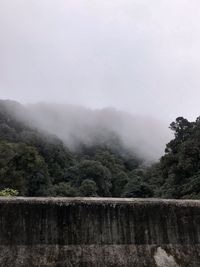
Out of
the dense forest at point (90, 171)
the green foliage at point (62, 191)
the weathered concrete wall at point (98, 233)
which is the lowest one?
the weathered concrete wall at point (98, 233)

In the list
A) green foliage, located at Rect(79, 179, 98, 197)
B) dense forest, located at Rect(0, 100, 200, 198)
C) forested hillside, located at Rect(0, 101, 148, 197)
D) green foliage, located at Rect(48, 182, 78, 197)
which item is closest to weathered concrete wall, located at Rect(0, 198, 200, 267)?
dense forest, located at Rect(0, 100, 200, 198)

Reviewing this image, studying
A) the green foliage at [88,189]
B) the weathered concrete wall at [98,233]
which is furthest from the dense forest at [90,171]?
the weathered concrete wall at [98,233]

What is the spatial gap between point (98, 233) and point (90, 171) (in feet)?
170

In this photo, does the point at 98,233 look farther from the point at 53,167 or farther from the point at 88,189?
the point at 53,167

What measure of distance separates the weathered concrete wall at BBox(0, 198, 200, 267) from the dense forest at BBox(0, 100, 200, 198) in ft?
36.7

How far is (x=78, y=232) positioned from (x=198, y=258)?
1660mm

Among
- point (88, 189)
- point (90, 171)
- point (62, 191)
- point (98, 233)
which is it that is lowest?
point (98, 233)

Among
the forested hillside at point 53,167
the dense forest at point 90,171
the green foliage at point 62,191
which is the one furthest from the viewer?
the green foliage at point 62,191

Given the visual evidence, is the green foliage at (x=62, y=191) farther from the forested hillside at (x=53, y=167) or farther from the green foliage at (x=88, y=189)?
the green foliage at (x=88, y=189)

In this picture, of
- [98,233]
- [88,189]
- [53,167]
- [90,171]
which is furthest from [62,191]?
[98,233]

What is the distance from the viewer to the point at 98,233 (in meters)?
6.13

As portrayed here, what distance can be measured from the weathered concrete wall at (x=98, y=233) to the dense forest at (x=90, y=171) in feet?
36.7

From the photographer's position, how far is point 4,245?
577 cm

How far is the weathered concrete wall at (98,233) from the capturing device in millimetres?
5812
